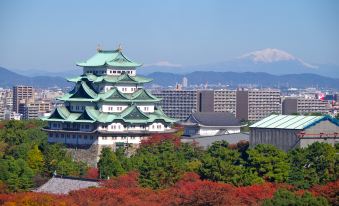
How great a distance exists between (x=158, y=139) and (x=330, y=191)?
1881 centimetres

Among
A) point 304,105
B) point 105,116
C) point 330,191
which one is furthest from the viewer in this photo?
point 304,105

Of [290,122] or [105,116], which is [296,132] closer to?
[290,122]

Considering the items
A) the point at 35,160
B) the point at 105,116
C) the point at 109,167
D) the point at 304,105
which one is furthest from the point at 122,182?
the point at 304,105

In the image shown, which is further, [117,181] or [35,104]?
[35,104]

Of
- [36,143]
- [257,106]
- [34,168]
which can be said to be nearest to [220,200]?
[34,168]

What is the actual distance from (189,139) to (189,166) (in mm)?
15044

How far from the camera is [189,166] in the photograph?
44.9 meters

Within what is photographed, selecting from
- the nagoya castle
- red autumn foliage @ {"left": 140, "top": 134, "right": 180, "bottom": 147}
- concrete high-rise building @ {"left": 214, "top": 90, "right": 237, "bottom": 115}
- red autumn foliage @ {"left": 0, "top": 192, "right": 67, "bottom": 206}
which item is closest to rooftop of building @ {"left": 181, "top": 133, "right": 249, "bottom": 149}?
the nagoya castle

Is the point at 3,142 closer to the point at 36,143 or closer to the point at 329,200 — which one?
the point at 36,143

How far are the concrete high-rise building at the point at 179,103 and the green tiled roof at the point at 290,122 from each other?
6149 cm

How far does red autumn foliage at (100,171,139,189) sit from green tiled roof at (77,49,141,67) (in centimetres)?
1621

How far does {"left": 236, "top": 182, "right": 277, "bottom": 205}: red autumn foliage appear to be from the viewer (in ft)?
123

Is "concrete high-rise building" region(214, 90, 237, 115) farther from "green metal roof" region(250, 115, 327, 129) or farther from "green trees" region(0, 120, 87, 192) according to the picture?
"green metal roof" region(250, 115, 327, 129)

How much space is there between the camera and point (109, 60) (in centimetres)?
5862
